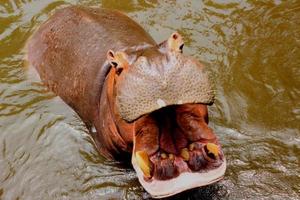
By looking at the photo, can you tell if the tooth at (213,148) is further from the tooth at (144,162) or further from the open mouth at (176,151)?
the tooth at (144,162)

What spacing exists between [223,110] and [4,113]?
2238 millimetres

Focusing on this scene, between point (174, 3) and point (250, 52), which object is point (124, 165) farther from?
point (174, 3)

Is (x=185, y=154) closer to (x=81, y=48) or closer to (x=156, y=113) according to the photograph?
(x=156, y=113)

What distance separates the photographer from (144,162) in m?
3.80

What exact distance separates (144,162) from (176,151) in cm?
28

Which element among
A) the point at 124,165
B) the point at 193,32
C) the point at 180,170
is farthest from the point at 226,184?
the point at 193,32

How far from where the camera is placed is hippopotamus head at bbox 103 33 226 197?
3541 mm

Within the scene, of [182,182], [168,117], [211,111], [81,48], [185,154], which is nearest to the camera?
[182,182]

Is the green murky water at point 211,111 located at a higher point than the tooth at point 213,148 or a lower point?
lower

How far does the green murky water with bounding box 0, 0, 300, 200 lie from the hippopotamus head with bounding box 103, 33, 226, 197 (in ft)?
1.65

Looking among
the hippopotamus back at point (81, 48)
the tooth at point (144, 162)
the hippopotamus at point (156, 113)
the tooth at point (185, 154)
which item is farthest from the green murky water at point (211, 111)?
Answer: the tooth at point (144, 162)

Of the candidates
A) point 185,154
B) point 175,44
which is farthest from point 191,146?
point 175,44

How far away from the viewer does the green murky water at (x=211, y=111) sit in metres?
4.50

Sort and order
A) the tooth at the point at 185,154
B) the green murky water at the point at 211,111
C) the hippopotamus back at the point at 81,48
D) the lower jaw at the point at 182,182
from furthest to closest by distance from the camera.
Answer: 1. the hippopotamus back at the point at 81,48
2. the green murky water at the point at 211,111
3. the tooth at the point at 185,154
4. the lower jaw at the point at 182,182
